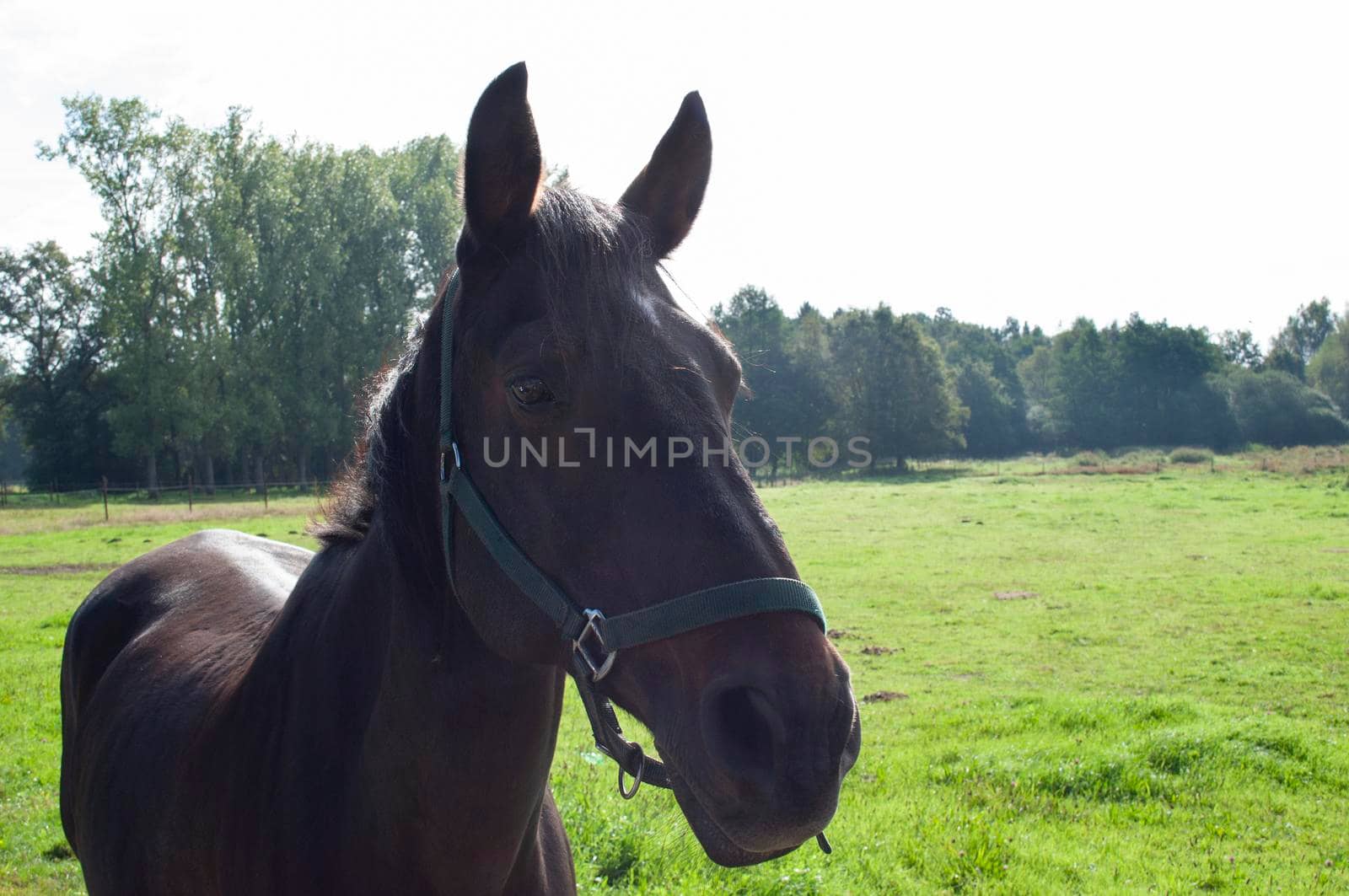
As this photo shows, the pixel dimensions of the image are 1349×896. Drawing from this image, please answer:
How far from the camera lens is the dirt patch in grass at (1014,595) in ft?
44.7

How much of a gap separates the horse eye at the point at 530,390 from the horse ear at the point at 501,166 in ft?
1.24

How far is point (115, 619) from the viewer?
3814 mm

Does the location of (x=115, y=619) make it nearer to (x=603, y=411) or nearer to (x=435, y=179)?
(x=603, y=411)

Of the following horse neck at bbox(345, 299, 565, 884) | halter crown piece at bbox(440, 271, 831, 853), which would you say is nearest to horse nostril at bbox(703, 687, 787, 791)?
halter crown piece at bbox(440, 271, 831, 853)

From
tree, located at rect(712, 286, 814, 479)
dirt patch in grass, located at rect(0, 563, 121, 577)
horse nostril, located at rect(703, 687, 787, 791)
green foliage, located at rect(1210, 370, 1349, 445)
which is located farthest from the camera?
green foliage, located at rect(1210, 370, 1349, 445)

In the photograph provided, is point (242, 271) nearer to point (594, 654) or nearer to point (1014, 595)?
point (1014, 595)

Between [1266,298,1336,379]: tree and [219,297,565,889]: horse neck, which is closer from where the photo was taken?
[219,297,565,889]: horse neck

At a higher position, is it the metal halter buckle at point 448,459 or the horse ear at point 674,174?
the horse ear at point 674,174

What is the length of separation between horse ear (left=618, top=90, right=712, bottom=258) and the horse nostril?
50.7 inches

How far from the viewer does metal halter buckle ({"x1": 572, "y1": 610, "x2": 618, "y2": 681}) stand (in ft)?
5.50

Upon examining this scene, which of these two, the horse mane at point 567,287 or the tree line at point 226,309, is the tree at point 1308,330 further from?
the horse mane at point 567,287

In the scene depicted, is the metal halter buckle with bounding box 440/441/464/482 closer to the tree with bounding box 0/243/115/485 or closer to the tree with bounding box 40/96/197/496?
the tree with bounding box 40/96/197/496

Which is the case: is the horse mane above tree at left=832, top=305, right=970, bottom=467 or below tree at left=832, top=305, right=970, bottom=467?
below

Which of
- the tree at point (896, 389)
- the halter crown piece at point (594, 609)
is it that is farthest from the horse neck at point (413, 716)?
the tree at point (896, 389)
